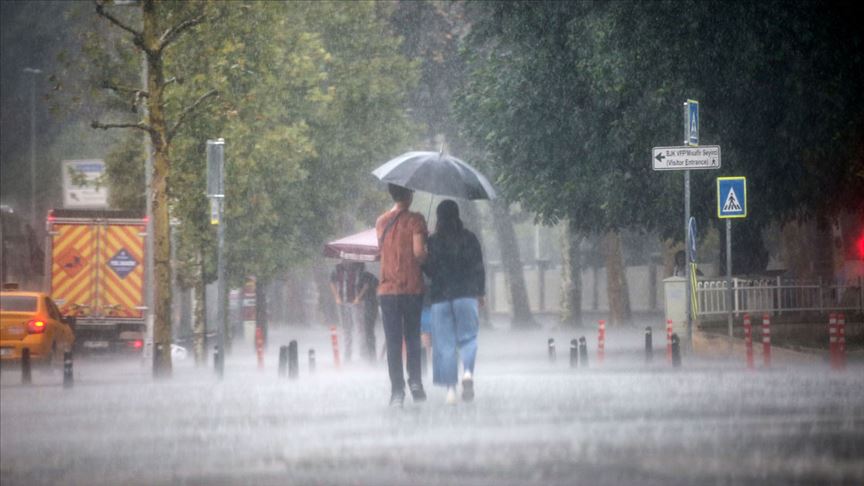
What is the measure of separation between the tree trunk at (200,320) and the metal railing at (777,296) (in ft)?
33.9

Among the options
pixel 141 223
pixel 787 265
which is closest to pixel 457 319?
pixel 141 223

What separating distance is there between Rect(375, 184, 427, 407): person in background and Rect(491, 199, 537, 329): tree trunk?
46.6 meters

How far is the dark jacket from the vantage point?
1592 centimetres

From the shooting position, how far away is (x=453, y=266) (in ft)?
52.3

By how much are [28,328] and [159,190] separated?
5.24 metres

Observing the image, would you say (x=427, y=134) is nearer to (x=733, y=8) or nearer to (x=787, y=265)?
(x=787, y=265)

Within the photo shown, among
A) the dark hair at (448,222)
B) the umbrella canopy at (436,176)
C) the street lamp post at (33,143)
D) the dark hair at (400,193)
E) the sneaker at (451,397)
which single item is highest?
the street lamp post at (33,143)

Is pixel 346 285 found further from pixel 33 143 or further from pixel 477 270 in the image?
pixel 33 143

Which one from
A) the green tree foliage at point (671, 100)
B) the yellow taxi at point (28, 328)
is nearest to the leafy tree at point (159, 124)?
the yellow taxi at point (28, 328)

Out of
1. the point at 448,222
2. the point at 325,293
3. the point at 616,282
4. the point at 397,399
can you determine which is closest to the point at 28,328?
the point at 448,222

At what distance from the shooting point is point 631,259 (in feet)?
243

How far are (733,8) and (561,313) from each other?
1104 inches

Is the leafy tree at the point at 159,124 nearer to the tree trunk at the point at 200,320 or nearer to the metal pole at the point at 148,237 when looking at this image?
the metal pole at the point at 148,237

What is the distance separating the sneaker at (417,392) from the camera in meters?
15.9
